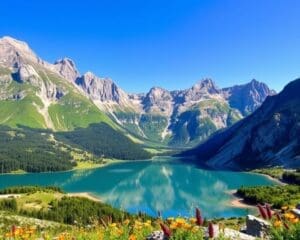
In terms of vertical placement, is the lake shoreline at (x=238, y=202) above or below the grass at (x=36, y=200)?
above

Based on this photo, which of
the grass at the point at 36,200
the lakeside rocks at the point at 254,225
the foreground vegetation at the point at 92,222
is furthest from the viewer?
the grass at the point at 36,200

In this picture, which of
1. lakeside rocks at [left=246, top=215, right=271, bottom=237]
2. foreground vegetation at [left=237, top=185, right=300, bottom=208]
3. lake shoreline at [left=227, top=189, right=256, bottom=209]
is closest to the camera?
lakeside rocks at [left=246, top=215, right=271, bottom=237]

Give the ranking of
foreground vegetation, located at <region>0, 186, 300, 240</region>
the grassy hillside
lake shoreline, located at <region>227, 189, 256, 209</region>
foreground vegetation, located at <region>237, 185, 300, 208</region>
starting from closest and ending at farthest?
foreground vegetation, located at <region>0, 186, 300, 240</region>, the grassy hillside, foreground vegetation, located at <region>237, 185, 300, 208</region>, lake shoreline, located at <region>227, 189, 256, 209</region>

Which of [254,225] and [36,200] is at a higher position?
[254,225]

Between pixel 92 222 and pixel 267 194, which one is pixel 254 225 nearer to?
pixel 92 222

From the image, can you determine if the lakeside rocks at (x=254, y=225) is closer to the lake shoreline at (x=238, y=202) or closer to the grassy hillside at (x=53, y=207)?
the grassy hillside at (x=53, y=207)

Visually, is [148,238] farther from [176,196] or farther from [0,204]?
[176,196]

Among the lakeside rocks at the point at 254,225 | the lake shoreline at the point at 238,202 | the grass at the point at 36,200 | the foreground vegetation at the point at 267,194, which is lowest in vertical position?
the grass at the point at 36,200

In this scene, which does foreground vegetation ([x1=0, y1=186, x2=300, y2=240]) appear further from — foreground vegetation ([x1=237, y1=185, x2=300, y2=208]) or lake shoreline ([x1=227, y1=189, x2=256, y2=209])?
lake shoreline ([x1=227, y1=189, x2=256, y2=209])

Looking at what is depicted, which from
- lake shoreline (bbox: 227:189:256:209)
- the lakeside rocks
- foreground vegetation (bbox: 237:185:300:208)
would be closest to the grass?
lake shoreline (bbox: 227:189:256:209)

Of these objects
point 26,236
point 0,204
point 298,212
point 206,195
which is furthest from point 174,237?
point 206,195

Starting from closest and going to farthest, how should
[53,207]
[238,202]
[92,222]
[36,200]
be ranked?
[92,222], [53,207], [36,200], [238,202]

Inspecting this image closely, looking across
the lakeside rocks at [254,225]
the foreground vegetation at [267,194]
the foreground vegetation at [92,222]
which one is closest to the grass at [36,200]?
the foreground vegetation at [92,222]

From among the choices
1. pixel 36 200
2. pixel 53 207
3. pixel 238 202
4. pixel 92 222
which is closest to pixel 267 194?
pixel 238 202
